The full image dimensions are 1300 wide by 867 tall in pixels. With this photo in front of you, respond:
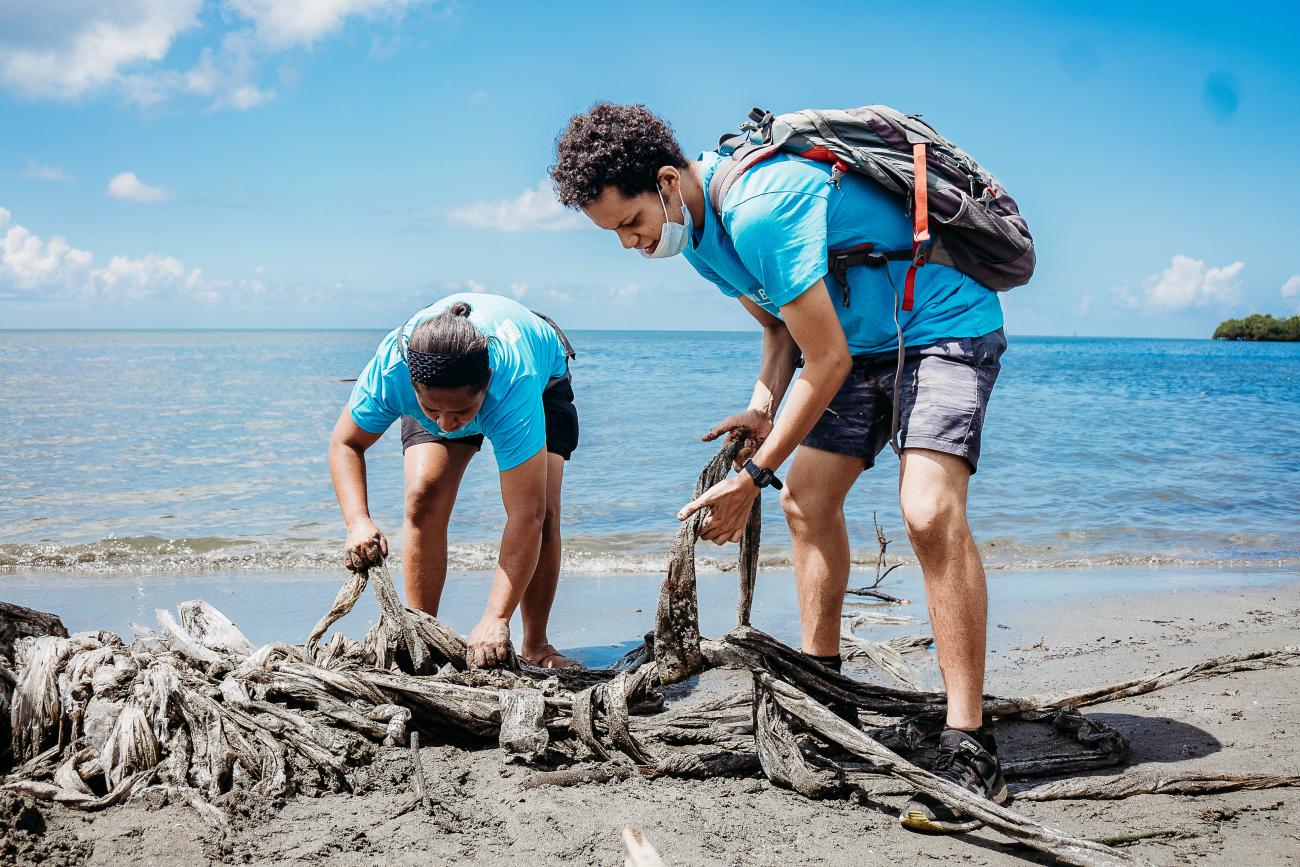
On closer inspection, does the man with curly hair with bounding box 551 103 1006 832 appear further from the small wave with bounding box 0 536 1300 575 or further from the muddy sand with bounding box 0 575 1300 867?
the small wave with bounding box 0 536 1300 575

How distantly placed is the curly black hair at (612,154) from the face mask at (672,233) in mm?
96

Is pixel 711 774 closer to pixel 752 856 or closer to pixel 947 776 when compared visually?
pixel 752 856

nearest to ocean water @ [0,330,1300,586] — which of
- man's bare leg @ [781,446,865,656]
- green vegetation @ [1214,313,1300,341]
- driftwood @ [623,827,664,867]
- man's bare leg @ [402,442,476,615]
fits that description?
man's bare leg @ [402,442,476,615]

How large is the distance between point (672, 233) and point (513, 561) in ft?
4.90

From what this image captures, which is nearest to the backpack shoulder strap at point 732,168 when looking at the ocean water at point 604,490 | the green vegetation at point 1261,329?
the ocean water at point 604,490

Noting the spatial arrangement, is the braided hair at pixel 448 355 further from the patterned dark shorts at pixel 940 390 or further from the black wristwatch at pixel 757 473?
the patterned dark shorts at pixel 940 390

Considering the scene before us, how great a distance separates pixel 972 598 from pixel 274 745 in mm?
2134

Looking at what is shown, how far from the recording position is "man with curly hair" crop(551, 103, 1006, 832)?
2580 mm

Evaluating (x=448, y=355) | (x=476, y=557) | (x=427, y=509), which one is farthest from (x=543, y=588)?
(x=476, y=557)

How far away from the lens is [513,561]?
368cm

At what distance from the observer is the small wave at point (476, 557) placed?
7199mm

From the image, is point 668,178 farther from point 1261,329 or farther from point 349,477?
point 1261,329

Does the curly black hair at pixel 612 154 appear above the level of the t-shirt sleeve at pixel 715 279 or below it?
above

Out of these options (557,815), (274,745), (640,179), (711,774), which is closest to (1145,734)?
(711,774)
